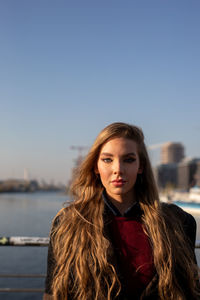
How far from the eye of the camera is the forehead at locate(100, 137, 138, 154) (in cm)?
182

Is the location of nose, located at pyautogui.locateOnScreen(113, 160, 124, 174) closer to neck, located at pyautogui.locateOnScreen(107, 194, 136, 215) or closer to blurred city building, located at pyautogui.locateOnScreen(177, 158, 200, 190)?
Answer: neck, located at pyautogui.locateOnScreen(107, 194, 136, 215)

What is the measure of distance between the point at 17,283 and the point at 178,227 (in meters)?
9.34

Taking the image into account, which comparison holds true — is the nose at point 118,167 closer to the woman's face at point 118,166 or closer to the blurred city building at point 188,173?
the woman's face at point 118,166

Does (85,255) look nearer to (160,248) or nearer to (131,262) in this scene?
(131,262)

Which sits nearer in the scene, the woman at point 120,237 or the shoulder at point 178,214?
the woman at point 120,237

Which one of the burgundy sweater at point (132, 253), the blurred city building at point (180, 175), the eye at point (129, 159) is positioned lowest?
the blurred city building at point (180, 175)

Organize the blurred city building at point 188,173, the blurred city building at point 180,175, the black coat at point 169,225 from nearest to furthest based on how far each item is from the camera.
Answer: the black coat at point 169,225 → the blurred city building at point 180,175 → the blurred city building at point 188,173

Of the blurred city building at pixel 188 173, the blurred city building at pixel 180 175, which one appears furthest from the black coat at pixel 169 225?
the blurred city building at pixel 188 173

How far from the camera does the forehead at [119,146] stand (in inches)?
71.6

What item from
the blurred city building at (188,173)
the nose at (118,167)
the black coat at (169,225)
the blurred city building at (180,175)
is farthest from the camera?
the blurred city building at (188,173)

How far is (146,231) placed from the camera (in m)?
1.77

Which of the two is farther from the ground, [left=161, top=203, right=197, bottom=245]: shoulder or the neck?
the neck

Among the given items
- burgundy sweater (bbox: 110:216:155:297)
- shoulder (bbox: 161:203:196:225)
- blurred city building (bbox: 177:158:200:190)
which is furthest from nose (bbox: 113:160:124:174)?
blurred city building (bbox: 177:158:200:190)

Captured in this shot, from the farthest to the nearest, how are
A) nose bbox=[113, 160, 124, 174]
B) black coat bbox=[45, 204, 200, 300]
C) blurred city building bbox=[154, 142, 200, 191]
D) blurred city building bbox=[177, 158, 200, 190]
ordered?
blurred city building bbox=[177, 158, 200, 190], blurred city building bbox=[154, 142, 200, 191], nose bbox=[113, 160, 124, 174], black coat bbox=[45, 204, 200, 300]
